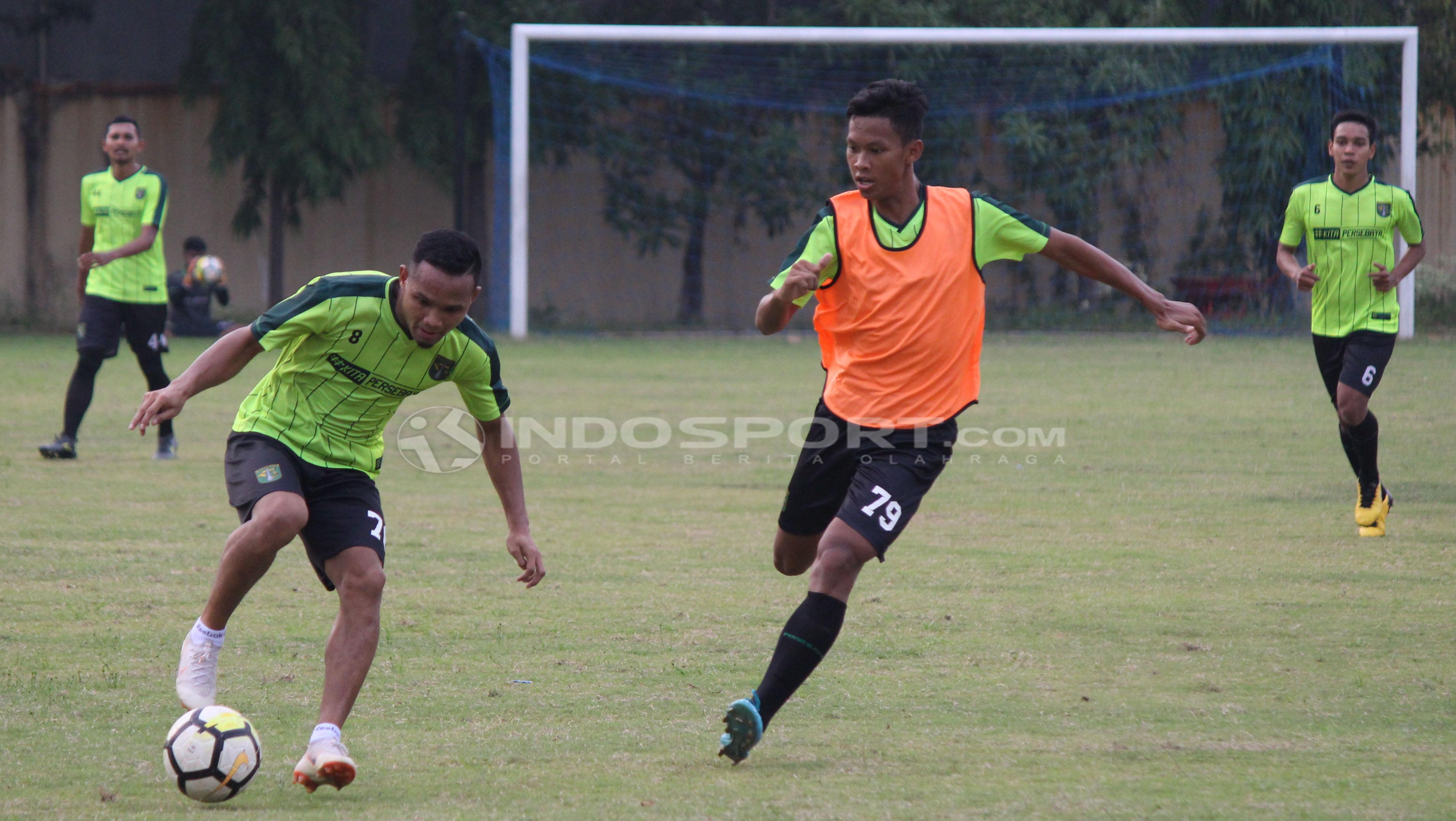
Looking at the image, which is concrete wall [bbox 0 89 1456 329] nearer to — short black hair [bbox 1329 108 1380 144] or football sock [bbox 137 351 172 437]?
football sock [bbox 137 351 172 437]

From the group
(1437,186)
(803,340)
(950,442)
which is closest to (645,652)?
(950,442)

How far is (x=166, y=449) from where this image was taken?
9.91 m

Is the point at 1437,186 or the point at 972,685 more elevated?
the point at 1437,186

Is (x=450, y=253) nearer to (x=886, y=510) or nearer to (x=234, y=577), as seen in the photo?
(x=234, y=577)

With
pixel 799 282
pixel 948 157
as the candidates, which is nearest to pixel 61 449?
pixel 799 282

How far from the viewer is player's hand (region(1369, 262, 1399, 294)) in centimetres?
777

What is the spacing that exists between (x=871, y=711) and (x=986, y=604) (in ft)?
5.25

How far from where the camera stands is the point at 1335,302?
8.04 meters

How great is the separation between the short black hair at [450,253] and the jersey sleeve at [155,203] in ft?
21.2

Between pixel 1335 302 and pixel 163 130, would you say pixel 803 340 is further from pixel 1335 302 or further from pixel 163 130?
pixel 1335 302

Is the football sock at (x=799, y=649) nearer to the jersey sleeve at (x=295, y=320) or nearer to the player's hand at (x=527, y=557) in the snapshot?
the player's hand at (x=527, y=557)

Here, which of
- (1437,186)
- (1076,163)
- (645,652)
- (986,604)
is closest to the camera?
(645,652)

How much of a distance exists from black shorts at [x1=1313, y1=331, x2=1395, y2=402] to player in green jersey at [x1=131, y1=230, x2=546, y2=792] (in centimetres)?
507

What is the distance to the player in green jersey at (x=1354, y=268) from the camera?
306 inches
